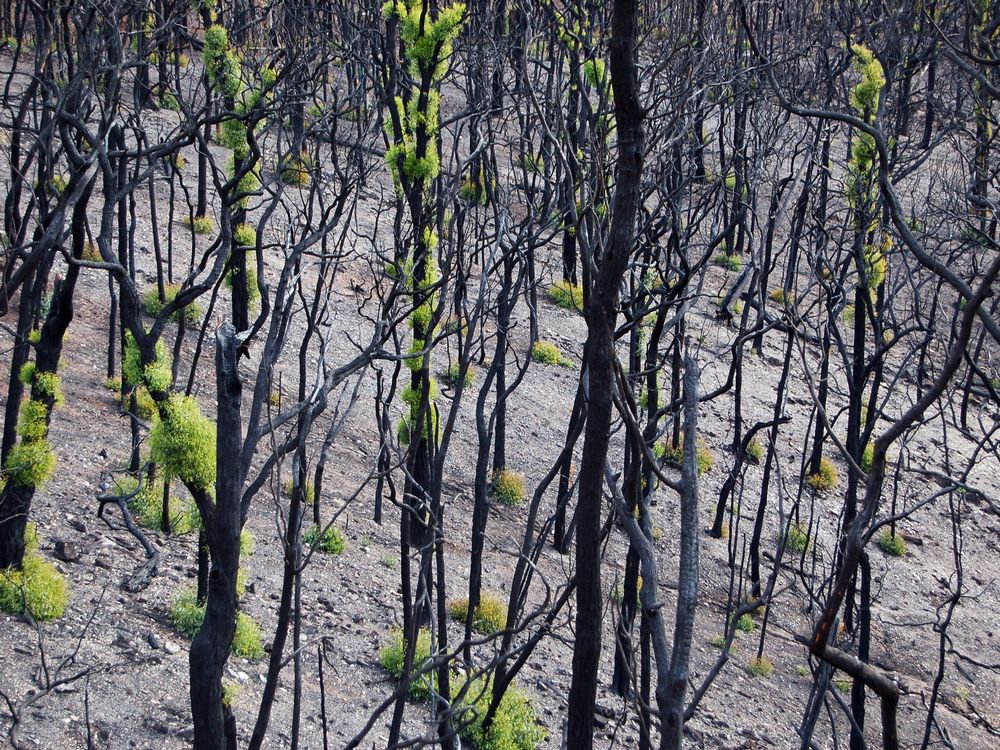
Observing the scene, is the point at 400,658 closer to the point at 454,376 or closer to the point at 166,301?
the point at 454,376

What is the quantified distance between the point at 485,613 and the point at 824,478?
28.4ft

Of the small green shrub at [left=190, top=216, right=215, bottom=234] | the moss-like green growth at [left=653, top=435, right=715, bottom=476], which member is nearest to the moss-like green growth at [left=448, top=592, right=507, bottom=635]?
the moss-like green growth at [left=653, top=435, right=715, bottom=476]

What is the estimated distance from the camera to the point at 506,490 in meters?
16.6

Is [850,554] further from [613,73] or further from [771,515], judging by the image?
[771,515]

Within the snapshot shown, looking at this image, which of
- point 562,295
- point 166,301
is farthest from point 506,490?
point 562,295

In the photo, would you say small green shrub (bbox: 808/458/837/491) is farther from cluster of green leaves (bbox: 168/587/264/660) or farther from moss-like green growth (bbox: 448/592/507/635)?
cluster of green leaves (bbox: 168/587/264/660)

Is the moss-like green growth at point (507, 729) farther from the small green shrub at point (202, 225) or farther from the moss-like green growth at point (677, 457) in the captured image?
the small green shrub at point (202, 225)

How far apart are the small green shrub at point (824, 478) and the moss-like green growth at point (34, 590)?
42.8 feet

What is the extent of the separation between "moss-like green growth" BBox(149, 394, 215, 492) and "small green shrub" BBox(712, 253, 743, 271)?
19.8 m

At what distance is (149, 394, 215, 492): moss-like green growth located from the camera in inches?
276

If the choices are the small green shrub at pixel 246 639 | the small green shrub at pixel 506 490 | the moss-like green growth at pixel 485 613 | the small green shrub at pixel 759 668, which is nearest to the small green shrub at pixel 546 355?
the small green shrub at pixel 506 490

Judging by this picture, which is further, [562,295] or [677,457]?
[562,295]

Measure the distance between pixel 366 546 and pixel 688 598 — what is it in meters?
10.3

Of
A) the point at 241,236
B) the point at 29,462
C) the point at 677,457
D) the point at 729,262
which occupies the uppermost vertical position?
the point at 241,236
